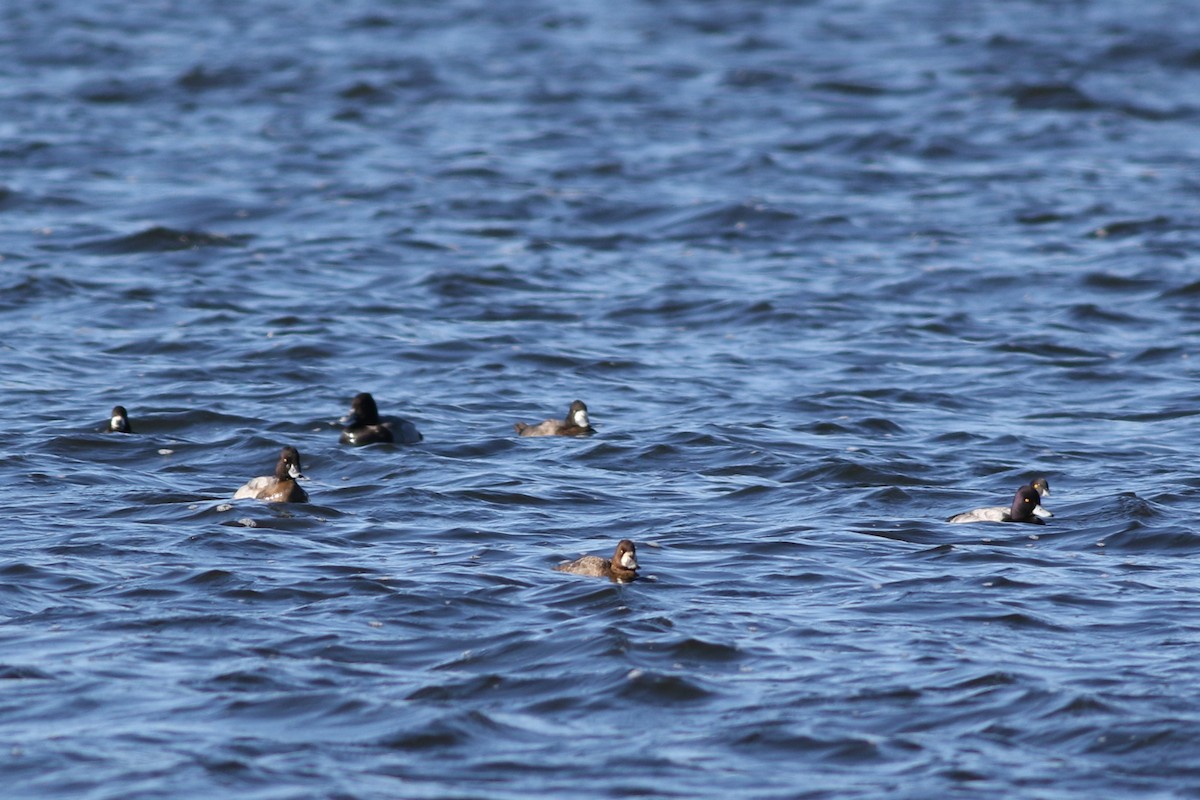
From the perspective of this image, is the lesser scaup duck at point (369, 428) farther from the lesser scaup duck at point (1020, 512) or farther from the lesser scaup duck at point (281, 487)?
the lesser scaup duck at point (1020, 512)

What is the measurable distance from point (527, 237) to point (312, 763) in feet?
56.1

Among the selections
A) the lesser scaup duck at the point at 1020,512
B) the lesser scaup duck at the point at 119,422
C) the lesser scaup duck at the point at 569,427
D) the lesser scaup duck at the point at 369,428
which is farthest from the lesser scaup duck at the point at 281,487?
the lesser scaup duck at the point at 1020,512

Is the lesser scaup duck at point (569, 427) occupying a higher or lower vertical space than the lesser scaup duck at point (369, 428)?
lower

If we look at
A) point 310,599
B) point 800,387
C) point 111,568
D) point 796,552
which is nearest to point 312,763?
point 310,599

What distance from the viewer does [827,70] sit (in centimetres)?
3684

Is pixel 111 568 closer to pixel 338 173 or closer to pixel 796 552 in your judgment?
pixel 796 552

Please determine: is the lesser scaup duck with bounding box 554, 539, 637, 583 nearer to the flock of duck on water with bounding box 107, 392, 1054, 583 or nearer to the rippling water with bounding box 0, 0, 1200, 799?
the flock of duck on water with bounding box 107, 392, 1054, 583

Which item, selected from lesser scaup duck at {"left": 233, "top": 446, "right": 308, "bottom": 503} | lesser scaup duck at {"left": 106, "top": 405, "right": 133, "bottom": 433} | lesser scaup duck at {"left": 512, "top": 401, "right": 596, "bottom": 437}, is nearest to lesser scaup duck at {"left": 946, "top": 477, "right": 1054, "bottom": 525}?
lesser scaup duck at {"left": 512, "top": 401, "right": 596, "bottom": 437}

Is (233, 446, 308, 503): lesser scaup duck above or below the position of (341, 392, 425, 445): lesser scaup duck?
above

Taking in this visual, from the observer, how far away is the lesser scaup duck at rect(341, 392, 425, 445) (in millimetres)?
16125

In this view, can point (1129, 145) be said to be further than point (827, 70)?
No

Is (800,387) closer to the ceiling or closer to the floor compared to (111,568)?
closer to the floor

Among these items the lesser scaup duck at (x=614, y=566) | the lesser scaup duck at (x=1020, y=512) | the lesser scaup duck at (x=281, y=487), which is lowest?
the lesser scaup duck at (x=1020, y=512)

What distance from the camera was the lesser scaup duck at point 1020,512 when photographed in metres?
13.6
